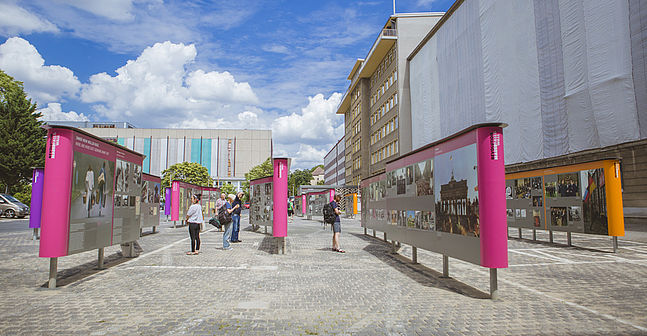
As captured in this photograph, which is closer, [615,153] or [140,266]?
[140,266]

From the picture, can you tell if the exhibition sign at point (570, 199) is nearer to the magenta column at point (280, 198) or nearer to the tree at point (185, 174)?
the magenta column at point (280, 198)

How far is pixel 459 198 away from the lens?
6.68 m

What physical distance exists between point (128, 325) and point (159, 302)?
40.5 inches

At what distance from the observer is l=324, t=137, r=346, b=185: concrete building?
98.8 m

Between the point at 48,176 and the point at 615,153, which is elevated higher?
the point at 615,153

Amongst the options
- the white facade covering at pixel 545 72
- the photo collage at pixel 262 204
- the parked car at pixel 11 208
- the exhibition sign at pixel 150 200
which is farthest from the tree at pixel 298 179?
the exhibition sign at pixel 150 200

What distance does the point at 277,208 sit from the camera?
1107 centimetres

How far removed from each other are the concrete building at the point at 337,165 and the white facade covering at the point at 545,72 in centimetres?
6019

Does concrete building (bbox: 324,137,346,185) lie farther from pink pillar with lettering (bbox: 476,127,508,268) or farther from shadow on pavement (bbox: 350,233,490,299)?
pink pillar with lettering (bbox: 476,127,508,268)

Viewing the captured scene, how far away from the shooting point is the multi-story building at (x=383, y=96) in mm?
50844

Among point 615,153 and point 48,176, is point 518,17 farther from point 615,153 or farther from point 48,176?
point 48,176

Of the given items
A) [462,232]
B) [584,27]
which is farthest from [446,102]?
[462,232]

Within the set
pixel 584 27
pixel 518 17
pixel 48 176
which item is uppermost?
pixel 518 17

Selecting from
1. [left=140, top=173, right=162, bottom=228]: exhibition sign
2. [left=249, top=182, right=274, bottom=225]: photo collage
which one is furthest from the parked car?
[left=249, top=182, right=274, bottom=225]: photo collage
